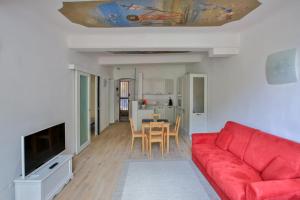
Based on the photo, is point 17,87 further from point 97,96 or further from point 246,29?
point 97,96

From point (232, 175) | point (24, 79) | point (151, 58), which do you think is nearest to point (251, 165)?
point (232, 175)

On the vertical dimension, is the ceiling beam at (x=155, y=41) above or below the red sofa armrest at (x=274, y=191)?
above

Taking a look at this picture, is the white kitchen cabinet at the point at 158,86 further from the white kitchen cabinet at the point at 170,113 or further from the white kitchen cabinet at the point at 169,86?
the white kitchen cabinet at the point at 170,113

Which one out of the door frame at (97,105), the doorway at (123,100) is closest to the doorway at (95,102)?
the door frame at (97,105)

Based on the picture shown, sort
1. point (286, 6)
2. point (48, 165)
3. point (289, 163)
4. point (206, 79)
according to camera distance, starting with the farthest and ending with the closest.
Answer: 1. point (206, 79)
2. point (48, 165)
3. point (286, 6)
4. point (289, 163)

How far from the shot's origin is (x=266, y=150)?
273cm

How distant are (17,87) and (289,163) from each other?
343 centimetres

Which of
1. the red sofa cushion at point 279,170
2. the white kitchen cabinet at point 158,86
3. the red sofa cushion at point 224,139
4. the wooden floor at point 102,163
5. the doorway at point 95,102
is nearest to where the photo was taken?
the red sofa cushion at point 279,170

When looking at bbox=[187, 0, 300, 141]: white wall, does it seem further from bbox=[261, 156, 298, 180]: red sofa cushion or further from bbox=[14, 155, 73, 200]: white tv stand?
bbox=[14, 155, 73, 200]: white tv stand

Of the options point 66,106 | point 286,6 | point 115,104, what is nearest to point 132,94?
point 115,104

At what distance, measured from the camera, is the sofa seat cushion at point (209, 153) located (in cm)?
318

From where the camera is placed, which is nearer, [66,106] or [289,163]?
[289,163]

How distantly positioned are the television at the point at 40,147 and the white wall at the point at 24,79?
0.21 m

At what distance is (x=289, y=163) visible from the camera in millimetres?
2262
